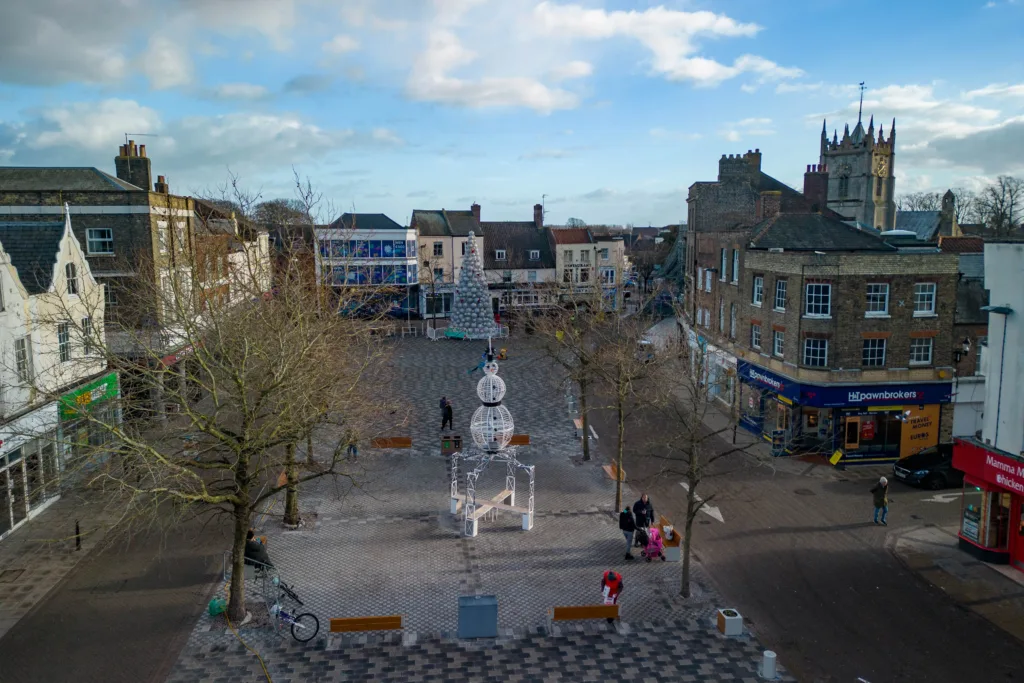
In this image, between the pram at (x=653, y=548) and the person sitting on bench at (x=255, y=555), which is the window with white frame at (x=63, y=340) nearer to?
the person sitting on bench at (x=255, y=555)

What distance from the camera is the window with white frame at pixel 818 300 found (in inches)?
1077

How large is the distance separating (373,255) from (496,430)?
43450 millimetres

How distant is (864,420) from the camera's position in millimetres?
27469

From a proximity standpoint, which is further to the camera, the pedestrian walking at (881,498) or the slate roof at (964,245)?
the slate roof at (964,245)

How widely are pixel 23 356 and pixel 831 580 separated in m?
23.1

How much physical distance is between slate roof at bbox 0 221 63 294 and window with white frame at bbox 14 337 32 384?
205cm

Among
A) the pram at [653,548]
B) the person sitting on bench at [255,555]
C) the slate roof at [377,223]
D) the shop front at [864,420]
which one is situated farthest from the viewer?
the slate roof at [377,223]

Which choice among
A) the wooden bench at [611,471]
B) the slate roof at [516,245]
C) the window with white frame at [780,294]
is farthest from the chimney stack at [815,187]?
the slate roof at [516,245]

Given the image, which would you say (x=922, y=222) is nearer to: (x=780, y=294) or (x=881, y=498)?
(x=780, y=294)

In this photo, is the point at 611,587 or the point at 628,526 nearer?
the point at 611,587

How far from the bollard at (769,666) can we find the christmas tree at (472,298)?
36.5 meters

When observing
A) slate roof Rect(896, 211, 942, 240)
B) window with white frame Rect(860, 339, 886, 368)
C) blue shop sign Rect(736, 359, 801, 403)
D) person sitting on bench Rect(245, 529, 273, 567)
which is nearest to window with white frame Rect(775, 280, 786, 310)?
blue shop sign Rect(736, 359, 801, 403)

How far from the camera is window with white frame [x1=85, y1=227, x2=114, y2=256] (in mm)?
30875

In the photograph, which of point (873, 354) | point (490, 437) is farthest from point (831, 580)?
point (873, 354)
